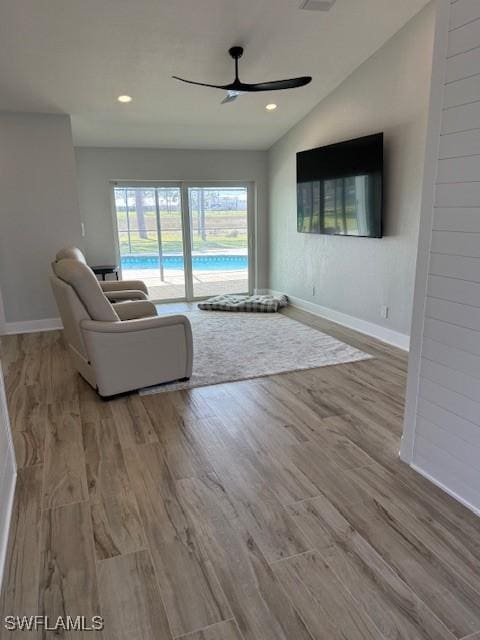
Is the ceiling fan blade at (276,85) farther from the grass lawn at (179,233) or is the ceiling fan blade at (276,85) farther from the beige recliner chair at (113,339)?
the grass lawn at (179,233)

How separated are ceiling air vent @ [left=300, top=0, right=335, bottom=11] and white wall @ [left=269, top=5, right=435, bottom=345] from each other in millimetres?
990

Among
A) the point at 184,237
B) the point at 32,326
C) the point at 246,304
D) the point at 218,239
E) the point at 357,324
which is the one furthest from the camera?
the point at 218,239

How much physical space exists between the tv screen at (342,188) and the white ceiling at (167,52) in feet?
2.55

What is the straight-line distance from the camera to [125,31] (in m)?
3.44

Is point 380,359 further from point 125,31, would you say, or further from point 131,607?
point 125,31

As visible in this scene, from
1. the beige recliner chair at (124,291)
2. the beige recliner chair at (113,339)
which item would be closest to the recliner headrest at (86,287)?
the beige recliner chair at (113,339)

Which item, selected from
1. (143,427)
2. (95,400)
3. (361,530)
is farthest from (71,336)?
(361,530)

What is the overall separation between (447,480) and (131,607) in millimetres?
1520

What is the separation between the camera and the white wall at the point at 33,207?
187 inches

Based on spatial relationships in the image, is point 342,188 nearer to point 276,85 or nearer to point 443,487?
point 276,85

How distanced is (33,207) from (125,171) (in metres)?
1.62

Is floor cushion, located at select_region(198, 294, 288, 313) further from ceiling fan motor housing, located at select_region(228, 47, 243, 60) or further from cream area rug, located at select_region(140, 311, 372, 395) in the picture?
ceiling fan motor housing, located at select_region(228, 47, 243, 60)

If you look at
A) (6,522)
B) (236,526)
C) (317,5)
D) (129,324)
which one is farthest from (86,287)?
(317,5)

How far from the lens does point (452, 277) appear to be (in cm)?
192
